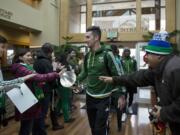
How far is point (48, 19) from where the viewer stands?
959 cm

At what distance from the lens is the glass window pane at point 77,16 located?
10.8 m

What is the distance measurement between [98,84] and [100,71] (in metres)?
0.15

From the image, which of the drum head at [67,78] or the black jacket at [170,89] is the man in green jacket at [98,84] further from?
the black jacket at [170,89]

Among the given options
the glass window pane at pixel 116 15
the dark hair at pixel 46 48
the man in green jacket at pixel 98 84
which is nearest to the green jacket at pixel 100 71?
the man in green jacket at pixel 98 84

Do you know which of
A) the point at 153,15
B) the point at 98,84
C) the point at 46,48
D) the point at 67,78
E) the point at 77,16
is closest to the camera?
the point at 98,84

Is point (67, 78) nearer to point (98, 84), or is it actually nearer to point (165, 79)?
point (98, 84)

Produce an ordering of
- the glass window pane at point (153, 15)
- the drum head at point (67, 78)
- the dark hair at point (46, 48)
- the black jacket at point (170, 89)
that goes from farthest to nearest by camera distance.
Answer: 1. the glass window pane at point (153, 15)
2. the dark hair at point (46, 48)
3. the drum head at point (67, 78)
4. the black jacket at point (170, 89)

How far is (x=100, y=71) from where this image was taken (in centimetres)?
299

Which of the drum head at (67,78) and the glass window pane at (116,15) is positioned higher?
the glass window pane at (116,15)

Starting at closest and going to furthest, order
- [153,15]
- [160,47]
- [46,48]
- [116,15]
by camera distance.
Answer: [160,47]
[46,48]
[153,15]
[116,15]

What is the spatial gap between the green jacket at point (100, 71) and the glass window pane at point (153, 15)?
7.06 metres

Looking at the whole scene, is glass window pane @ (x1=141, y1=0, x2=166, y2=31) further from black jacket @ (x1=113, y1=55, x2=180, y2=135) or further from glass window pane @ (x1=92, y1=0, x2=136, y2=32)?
black jacket @ (x1=113, y1=55, x2=180, y2=135)

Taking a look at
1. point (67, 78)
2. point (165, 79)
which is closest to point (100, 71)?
point (67, 78)

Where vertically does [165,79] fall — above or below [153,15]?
below
